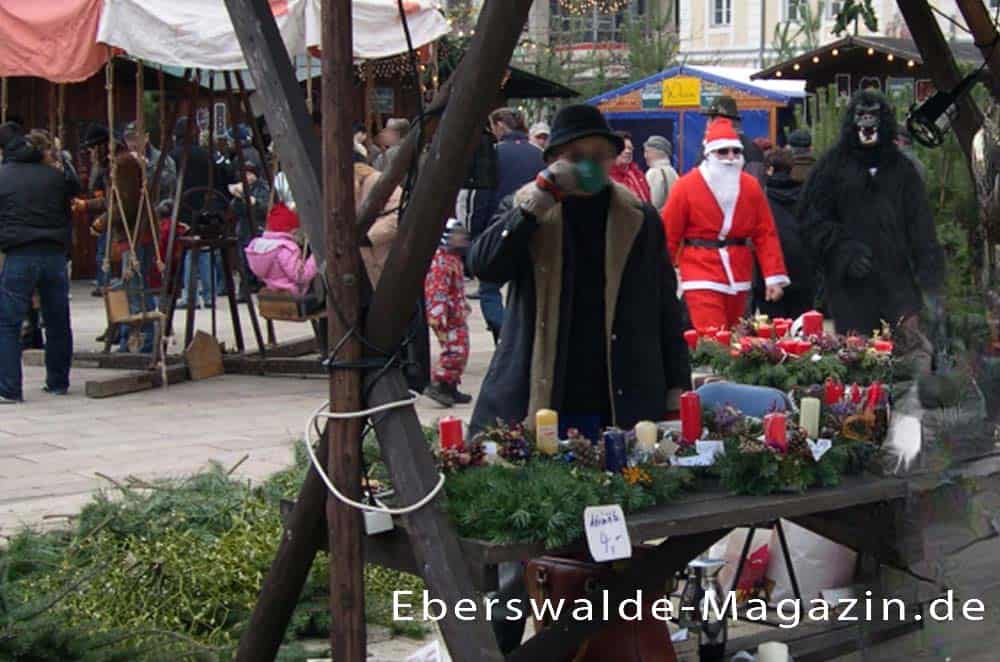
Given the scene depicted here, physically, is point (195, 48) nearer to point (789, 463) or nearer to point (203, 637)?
point (203, 637)

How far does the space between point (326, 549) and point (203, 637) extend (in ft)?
5.02

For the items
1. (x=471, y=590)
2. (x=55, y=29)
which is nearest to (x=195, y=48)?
(x=55, y=29)

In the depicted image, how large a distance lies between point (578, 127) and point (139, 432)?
231 inches

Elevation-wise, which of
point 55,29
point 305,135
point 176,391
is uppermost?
point 55,29

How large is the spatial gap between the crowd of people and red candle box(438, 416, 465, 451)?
17cm

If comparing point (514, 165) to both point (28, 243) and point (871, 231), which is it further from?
point (871, 231)

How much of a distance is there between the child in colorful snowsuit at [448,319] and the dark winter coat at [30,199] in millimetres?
2668

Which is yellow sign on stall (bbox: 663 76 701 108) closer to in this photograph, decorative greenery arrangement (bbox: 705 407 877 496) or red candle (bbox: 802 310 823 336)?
red candle (bbox: 802 310 823 336)

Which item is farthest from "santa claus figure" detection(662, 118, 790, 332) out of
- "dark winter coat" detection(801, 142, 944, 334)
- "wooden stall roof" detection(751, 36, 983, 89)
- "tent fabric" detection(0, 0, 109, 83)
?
"wooden stall roof" detection(751, 36, 983, 89)

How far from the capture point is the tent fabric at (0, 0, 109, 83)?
1121 cm

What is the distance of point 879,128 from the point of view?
879cm

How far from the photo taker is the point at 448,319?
35.0ft

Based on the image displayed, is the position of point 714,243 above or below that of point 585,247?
below

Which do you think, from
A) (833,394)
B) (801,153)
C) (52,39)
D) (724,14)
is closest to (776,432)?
(833,394)
